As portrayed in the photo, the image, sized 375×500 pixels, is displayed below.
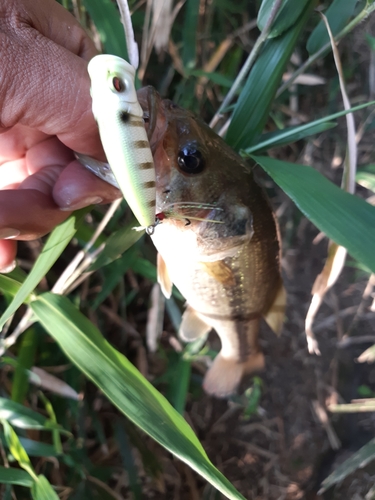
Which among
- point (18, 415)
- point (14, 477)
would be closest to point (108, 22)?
point (18, 415)

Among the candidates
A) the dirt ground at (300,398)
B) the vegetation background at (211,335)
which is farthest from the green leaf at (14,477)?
the dirt ground at (300,398)

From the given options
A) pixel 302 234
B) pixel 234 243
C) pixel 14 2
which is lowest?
pixel 302 234

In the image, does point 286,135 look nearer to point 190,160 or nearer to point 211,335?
point 190,160

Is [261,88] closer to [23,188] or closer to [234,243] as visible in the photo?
[234,243]

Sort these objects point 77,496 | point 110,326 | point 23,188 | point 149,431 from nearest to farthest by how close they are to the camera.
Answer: point 149,431 → point 23,188 → point 77,496 → point 110,326

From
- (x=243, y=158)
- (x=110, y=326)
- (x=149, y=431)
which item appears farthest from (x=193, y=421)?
(x=243, y=158)

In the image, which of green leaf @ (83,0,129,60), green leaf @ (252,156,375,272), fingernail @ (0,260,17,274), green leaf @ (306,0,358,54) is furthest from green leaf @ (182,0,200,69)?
fingernail @ (0,260,17,274)

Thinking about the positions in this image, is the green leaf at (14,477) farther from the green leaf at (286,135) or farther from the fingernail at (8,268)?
the green leaf at (286,135)
